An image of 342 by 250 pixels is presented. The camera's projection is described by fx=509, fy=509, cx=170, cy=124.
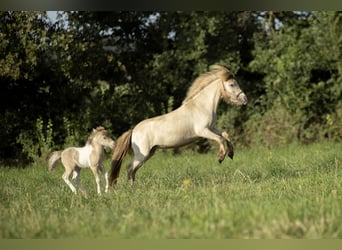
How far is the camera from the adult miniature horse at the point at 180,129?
559 cm

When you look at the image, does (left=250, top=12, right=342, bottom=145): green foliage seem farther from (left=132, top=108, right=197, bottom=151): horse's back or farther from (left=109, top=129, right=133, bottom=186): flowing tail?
(left=109, top=129, right=133, bottom=186): flowing tail

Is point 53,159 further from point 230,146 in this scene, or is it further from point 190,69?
point 190,69

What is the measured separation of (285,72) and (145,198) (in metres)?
7.17

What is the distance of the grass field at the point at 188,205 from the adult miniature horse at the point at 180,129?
34cm

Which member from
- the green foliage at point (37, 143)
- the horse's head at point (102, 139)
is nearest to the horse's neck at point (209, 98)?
the horse's head at point (102, 139)

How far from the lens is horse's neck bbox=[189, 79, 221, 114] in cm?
572

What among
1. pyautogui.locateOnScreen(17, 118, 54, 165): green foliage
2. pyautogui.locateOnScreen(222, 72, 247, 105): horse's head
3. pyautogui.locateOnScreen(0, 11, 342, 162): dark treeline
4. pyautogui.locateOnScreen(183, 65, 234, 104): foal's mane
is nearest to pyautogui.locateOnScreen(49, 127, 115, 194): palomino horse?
pyautogui.locateOnScreen(183, 65, 234, 104): foal's mane

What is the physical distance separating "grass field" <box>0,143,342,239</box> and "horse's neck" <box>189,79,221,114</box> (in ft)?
2.68

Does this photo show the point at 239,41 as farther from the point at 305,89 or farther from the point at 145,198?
the point at 145,198

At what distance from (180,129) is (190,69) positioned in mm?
6046

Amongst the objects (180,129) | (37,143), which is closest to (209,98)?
(180,129)

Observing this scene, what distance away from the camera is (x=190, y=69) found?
37.7 ft

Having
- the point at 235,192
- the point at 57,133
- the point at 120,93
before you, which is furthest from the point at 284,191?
the point at 120,93

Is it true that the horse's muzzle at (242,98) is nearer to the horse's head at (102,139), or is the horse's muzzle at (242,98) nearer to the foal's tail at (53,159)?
the horse's head at (102,139)
